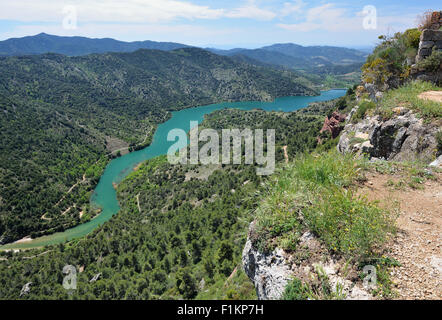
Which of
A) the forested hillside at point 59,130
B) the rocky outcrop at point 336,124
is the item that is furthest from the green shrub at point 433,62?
the forested hillside at point 59,130

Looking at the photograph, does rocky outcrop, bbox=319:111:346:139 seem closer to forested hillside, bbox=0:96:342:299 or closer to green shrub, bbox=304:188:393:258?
forested hillside, bbox=0:96:342:299

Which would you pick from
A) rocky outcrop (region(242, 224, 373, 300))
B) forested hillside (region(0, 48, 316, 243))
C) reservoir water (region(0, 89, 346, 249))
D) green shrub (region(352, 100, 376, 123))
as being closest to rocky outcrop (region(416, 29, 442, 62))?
green shrub (region(352, 100, 376, 123))

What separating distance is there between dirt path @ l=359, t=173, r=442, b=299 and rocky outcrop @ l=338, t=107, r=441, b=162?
3.57m

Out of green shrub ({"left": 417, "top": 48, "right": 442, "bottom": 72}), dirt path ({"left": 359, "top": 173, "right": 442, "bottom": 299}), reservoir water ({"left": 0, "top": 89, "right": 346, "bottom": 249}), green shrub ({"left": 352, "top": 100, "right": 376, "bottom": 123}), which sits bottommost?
reservoir water ({"left": 0, "top": 89, "right": 346, "bottom": 249})

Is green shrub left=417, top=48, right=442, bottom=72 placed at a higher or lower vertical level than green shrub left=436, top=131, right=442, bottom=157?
higher

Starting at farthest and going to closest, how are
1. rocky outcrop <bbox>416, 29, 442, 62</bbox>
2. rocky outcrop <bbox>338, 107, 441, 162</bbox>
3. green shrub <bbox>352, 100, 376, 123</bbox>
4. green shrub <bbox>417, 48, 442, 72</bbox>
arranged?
green shrub <bbox>352, 100, 376, 123</bbox> < rocky outcrop <bbox>416, 29, 442, 62</bbox> < green shrub <bbox>417, 48, 442, 72</bbox> < rocky outcrop <bbox>338, 107, 441, 162</bbox>

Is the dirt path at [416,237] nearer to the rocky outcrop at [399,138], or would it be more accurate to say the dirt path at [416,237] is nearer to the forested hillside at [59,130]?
the rocky outcrop at [399,138]

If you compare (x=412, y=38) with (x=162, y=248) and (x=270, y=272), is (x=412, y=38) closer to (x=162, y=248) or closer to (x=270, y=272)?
(x=270, y=272)

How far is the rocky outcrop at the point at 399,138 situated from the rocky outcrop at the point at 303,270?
7.36 metres

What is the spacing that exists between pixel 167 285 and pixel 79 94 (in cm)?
16883

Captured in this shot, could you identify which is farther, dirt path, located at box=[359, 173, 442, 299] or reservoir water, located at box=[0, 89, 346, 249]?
reservoir water, located at box=[0, 89, 346, 249]

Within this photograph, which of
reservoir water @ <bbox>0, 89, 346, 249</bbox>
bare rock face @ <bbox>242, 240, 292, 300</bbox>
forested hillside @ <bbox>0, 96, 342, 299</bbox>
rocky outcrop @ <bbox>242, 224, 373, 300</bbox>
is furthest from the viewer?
reservoir water @ <bbox>0, 89, 346, 249</bbox>

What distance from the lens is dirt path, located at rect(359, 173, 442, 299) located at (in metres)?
3.61

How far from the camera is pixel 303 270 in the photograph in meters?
4.18
